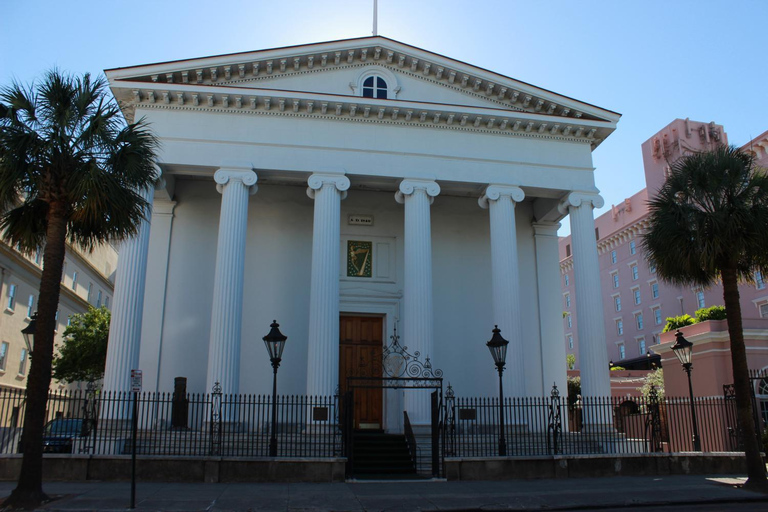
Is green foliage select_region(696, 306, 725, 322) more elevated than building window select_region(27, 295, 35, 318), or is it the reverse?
building window select_region(27, 295, 35, 318)

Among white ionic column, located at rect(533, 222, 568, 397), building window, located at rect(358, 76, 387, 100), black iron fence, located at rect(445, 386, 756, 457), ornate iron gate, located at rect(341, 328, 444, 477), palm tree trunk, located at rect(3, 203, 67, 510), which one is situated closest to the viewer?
palm tree trunk, located at rect(3, 203, 67, 510)

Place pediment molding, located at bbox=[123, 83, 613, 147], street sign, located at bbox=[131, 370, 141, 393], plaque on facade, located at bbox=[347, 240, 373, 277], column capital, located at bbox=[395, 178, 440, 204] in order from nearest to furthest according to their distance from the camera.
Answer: street sign, located at bbox=[131, 370, 141, 393], pediment molding, located at bbox=[123, 83, 613, 147], column capital, located at bbox=[395, 178, 440, 204], plaque on facade, located at bbox=[347, 240, 373, 277]

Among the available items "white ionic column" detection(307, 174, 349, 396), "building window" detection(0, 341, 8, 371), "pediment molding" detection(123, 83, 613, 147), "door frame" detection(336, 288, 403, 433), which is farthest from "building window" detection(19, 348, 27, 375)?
"white ionic column" detection(307, 174, 349, 396)

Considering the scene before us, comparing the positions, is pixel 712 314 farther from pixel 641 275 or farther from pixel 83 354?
pixel 83 354

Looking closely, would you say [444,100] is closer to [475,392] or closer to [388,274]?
[388,274]

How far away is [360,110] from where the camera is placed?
2192 centimetres

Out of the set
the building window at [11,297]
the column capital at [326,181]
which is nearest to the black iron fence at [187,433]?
the column capital at [326,181]

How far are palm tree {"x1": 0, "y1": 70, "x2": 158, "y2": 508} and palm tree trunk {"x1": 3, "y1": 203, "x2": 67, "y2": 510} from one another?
0.06 ft

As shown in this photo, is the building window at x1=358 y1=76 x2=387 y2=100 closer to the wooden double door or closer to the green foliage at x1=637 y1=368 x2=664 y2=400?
the wooden double door

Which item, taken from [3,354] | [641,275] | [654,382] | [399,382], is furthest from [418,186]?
[641,275]

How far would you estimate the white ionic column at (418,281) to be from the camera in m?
20.0

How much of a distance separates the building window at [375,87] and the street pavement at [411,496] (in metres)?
13.1

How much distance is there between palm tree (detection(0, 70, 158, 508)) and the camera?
483 inches

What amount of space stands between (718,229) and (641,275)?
48577 millimetres
